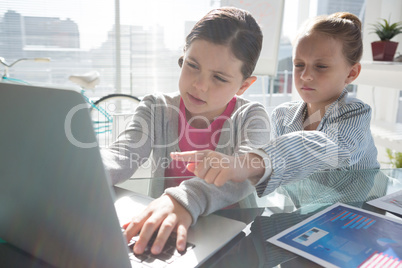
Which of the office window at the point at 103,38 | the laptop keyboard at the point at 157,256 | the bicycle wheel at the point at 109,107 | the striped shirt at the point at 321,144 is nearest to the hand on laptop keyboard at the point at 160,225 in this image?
the laptop keyboard at the point at 157,256

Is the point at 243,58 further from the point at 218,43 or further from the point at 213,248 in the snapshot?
the point at 213,248

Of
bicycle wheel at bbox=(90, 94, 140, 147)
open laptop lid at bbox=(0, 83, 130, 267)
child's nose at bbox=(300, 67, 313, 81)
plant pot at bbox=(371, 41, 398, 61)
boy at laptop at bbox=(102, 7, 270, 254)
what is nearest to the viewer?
open laptop lid at bbox=(0, 83, 130, 267)

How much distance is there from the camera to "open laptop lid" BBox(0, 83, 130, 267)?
319mm

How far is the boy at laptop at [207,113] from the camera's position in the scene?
0.88 metres

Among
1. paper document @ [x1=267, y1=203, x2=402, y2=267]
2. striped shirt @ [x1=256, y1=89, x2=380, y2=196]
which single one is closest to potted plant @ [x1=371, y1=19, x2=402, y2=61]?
striped shirt @ [x1=256, y1=89, x2=380, y2=196]

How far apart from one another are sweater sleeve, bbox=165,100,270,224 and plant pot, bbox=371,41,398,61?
5.01ft

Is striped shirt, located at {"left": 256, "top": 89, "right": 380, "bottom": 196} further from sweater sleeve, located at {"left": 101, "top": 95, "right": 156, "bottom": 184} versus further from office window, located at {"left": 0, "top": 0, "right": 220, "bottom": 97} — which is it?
office window, located at {"left": 0, "top": 0, "right": 220, "bottom": 97}

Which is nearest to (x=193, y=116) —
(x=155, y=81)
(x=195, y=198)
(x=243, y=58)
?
(x=243, y=58)

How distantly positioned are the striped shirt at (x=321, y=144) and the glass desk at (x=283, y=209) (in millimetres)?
35

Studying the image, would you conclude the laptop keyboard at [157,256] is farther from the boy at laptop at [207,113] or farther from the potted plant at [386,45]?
the potted plant at [386,45]

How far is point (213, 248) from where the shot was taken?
48 cm

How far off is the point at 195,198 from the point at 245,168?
0.14 m

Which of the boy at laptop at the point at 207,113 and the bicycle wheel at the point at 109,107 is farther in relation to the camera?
the bicycle wheel at the point at 109,107

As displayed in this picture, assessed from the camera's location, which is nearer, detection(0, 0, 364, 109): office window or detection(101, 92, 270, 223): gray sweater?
detection(101, 92, 270, 223): gray sweater
